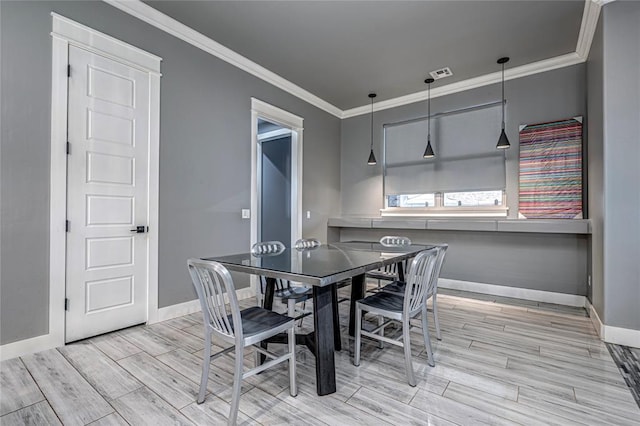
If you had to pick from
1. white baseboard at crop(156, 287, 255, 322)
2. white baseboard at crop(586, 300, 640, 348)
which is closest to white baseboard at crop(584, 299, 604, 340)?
white baseboard at crop(586, 300, 640, 348)

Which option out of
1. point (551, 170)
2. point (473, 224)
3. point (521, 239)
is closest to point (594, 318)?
point (521, 239)

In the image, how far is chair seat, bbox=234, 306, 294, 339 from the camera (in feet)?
5.37

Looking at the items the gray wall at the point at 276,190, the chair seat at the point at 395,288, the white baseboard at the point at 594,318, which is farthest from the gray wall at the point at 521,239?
the chair seat at the point at 395,288

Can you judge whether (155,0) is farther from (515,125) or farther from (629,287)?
(629,287)

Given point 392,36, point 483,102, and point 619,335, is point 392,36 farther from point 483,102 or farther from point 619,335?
point 619,335

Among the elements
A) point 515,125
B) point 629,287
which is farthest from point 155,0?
point 629,287

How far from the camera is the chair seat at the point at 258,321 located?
5.37 feet

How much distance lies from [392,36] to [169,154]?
8.84ft

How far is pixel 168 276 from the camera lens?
122 inches

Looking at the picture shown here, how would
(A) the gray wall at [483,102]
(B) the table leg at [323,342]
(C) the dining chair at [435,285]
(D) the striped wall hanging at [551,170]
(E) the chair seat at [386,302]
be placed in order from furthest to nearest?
(A) the gray wall at [483,102], (D) the striped wall hanging at [551,170], (C) the dining chair at [435,285], (E) the chair seat at [386,302], (B) the table leg at [323,342]

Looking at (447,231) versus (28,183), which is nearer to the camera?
(28,183)

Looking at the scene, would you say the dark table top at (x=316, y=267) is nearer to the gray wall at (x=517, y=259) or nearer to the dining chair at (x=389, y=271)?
the dining chair at (x=389, y=271)

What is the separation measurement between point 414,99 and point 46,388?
522 cm

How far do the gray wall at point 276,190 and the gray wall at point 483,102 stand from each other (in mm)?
1072
